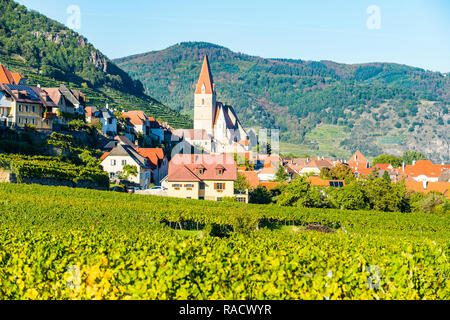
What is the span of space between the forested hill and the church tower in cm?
2579

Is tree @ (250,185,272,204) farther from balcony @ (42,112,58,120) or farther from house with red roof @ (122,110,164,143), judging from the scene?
house with red roof @ (122,110,164,143)

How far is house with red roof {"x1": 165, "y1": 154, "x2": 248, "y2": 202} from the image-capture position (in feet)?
201

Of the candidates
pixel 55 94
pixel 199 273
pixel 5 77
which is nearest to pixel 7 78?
pixel 5 77

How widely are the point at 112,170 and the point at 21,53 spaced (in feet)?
330

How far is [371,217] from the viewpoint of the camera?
50688 millimetres

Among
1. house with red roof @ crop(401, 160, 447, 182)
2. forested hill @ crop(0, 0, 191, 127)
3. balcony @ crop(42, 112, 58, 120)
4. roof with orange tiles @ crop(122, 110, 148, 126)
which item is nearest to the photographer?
balcony @ crop(42, 112, 58, 120)

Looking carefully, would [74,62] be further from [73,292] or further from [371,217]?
[73,292]

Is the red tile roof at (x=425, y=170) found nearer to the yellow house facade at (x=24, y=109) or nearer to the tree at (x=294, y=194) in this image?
the tree at (x=294, y=194)

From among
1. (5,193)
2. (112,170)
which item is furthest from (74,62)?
(5,193)

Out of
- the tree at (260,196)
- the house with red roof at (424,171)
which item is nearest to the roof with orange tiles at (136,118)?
the tree at (260,196)

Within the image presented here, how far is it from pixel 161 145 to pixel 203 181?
43.6 m

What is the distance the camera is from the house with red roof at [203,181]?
→ 201 feet

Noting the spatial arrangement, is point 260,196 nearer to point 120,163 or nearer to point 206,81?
point 120,163

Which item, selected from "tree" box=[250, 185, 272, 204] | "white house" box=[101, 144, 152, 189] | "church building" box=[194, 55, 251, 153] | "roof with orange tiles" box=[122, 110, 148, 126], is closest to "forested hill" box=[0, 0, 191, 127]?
"church building" box=[194, 55, 251, 153]
